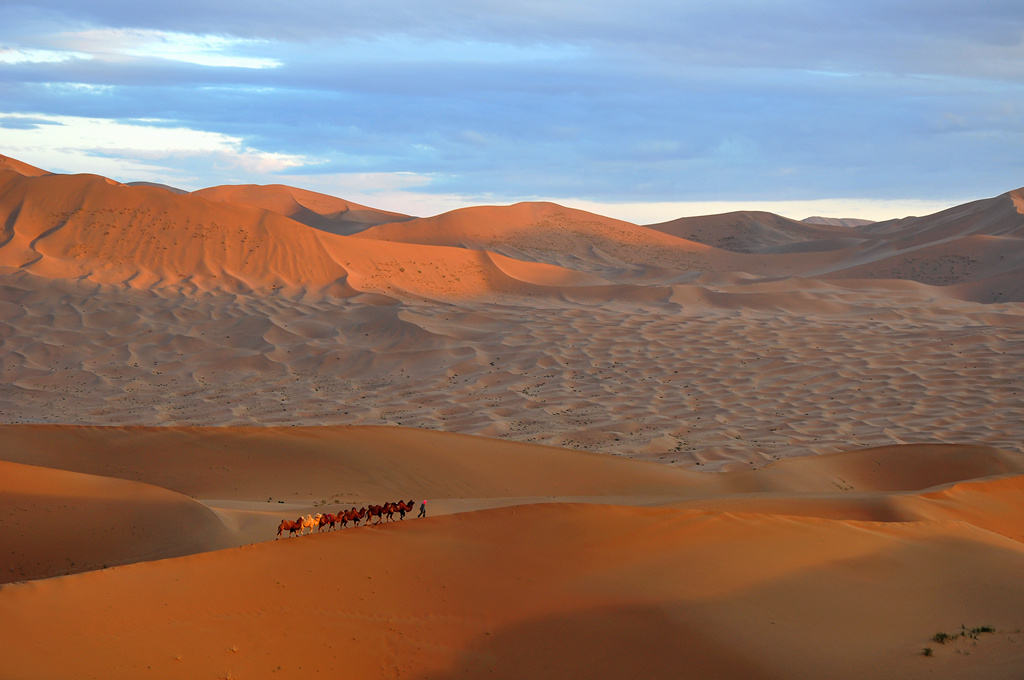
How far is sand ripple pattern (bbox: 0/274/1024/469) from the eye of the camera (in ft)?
59.7

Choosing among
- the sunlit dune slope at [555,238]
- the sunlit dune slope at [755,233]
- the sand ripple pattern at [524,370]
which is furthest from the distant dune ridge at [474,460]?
the sunlit dune slope at [755,233]

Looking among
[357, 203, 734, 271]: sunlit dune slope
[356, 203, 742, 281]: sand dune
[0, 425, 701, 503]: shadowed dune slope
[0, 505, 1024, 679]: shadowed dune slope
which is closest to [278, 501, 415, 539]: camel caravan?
[0, 505, 1024, 679]: shadowed dune slope

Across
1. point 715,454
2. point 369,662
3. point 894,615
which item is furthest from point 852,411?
point 369,662

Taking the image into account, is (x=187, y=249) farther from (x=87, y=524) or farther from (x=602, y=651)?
(x=602, y=651)

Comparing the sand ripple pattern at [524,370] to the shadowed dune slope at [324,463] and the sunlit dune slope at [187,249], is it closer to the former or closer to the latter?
the sunlit dune slope at [187,249]

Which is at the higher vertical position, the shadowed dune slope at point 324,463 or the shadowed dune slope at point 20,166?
the shadowed dune slope at point 20,166

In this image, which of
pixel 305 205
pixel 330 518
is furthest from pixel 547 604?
pixel 305 205

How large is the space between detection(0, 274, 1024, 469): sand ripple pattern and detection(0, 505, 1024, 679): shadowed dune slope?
7515 millimetres

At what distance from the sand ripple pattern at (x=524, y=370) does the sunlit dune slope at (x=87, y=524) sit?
8452mm

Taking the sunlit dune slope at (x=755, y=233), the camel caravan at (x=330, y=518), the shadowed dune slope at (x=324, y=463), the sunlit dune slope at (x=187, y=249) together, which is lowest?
the shadowed dune slope at (x=324, y=463)

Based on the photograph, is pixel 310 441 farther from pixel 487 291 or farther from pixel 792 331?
pixel 487 291

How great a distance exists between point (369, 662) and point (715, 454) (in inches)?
431

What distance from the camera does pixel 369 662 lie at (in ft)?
19.7

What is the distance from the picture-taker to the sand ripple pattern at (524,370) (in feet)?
59.7
